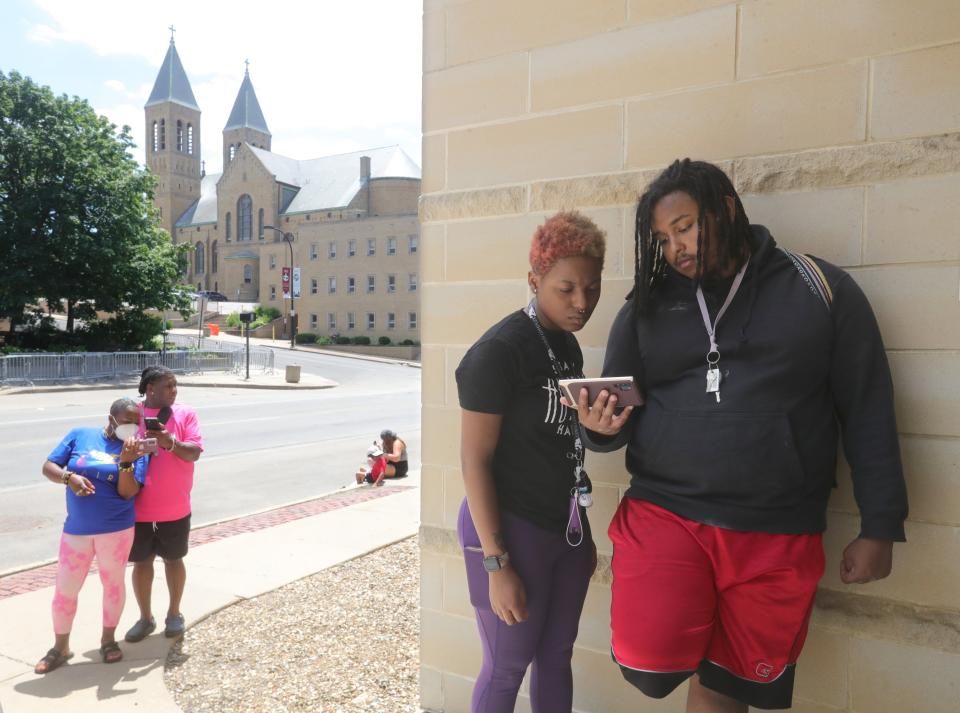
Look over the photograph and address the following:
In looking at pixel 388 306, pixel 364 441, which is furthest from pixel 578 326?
pixel 388 306

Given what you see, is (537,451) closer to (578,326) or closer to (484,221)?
(578,326)

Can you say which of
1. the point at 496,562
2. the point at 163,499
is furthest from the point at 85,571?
Answer: the point at 496,562

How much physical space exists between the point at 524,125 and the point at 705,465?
1.89 meters

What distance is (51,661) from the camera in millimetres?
3828

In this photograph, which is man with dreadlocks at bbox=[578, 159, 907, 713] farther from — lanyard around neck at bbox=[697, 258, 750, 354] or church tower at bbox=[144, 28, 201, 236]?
church tower at bbox=[144, 28, 201, 236]

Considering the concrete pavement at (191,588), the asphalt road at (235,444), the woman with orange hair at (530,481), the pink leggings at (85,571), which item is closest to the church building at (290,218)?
the asphalt road at (235,444)

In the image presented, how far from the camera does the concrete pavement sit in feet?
11.8

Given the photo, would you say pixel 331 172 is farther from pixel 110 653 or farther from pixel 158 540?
pixel 110 653

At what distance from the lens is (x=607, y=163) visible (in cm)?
308

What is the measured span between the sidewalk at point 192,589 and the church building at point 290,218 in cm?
4092

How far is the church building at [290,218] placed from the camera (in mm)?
60406

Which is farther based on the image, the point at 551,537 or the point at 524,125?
the point at 524,125

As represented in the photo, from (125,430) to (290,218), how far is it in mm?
76481

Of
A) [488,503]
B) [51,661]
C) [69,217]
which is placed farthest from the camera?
[69,217]
